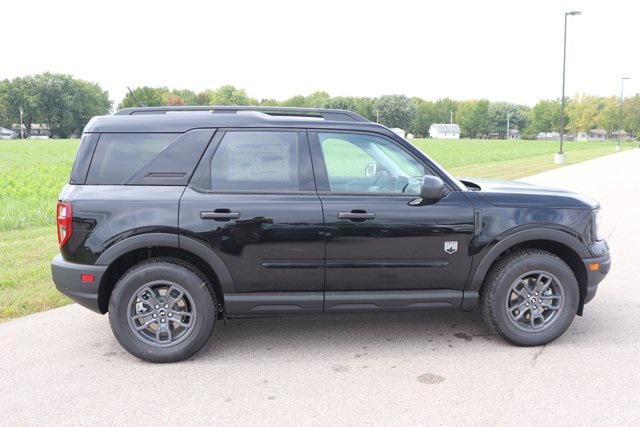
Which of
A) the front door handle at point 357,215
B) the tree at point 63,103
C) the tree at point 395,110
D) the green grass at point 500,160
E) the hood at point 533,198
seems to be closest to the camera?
the front door handle at point 357,215

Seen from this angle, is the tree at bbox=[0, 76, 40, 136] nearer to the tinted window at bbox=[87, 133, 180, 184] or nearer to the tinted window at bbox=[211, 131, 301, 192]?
the tinted window at bbox=[87, 133, 180, 184]

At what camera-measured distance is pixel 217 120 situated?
4.14m

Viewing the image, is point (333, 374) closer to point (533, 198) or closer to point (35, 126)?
point (533, 198)

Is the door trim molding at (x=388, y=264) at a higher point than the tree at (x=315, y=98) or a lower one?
lower

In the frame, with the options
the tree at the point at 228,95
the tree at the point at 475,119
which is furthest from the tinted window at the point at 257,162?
the tree at the point at 475,119

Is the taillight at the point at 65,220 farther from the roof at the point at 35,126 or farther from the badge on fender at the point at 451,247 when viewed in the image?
the roof at the point at 35,126

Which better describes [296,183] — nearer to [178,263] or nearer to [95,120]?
[178,263]

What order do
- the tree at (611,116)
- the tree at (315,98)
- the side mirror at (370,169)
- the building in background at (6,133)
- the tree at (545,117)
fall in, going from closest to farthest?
the side mirror at (370,169) → the tree at (611,116) → the building in background at (6,133) → the tree at (545,117) → the tree at (315,98)

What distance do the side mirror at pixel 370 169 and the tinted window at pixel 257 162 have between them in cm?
67

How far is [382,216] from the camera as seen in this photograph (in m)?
4.04

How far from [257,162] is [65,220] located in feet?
4.58

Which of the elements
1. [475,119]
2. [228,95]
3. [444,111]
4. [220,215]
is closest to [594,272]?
[220,215]

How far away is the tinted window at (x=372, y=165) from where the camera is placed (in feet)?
13.8

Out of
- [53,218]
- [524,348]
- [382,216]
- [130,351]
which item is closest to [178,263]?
[130,351]
